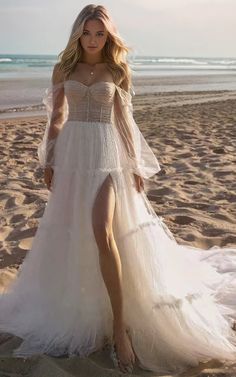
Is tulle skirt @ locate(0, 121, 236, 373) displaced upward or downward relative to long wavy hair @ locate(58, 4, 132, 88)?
downward

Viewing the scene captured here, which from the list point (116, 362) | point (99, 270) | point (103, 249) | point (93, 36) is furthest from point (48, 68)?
point (116, 362)

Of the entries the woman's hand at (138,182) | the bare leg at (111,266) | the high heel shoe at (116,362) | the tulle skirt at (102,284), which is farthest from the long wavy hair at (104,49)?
the high heel shoe at (116,362)

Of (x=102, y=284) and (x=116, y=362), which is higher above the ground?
(x=102, y=284)

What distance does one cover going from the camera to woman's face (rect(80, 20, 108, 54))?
2932 mm

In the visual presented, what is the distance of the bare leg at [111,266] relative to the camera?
277 cm

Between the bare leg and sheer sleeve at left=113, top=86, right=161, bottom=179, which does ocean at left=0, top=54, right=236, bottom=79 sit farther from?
the bare leg

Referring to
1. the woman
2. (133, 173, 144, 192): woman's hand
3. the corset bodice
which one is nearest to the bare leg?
the woman

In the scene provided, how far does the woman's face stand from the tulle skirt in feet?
1.40

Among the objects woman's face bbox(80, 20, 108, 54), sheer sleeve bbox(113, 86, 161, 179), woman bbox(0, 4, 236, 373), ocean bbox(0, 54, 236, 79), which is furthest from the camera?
ocean bbox(0, 54, 236, 79)

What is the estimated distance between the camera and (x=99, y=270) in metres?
2.92

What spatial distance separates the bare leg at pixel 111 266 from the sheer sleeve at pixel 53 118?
48 centimetres

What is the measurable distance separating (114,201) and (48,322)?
79cm

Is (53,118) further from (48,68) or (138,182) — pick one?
(48,68)

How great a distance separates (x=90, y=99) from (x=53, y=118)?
1.04 feet
